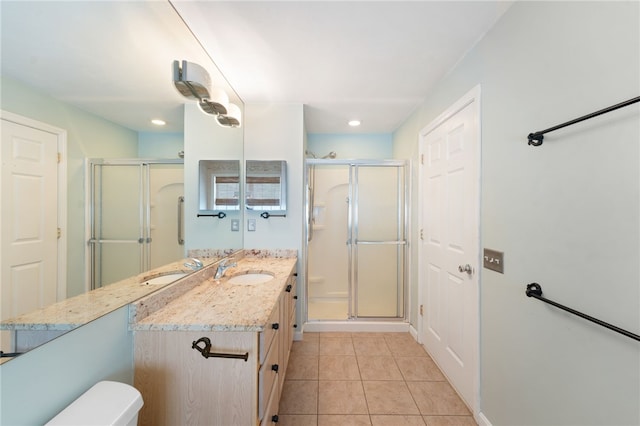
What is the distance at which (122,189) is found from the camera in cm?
95

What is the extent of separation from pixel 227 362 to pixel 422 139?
7.91ft

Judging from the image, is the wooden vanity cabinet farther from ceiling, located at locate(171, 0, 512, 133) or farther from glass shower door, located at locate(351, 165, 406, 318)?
glass shower door, located at locate(351, 165, 406, 318)

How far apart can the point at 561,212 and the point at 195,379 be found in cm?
176

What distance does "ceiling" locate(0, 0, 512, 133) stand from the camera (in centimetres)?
73

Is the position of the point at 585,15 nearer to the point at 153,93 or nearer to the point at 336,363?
the point at 153,93

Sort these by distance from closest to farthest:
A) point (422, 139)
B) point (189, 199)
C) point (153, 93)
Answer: point (153, 93)
point (189, 199)
point (422, 139)

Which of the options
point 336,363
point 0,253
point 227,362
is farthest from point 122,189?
point 336,363

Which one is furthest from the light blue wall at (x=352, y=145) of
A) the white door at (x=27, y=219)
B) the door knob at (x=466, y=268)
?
the white door at (x=27, y=219)

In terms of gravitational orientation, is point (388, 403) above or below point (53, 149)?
below

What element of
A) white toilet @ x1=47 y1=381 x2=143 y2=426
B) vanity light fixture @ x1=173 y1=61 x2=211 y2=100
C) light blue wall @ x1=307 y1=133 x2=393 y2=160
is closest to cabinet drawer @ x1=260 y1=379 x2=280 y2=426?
white toilet @ x1=47 y1=381 x2=143 y2=426

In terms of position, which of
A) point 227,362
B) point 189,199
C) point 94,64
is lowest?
point 227,362

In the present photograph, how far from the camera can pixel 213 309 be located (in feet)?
3.77

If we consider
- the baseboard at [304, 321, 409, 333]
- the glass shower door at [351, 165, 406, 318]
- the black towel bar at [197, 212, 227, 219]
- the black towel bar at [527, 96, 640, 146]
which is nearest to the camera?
the black towel bar at [527, 96, 640, 146]

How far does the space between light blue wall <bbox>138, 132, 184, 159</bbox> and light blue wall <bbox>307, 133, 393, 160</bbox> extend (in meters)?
2.18
